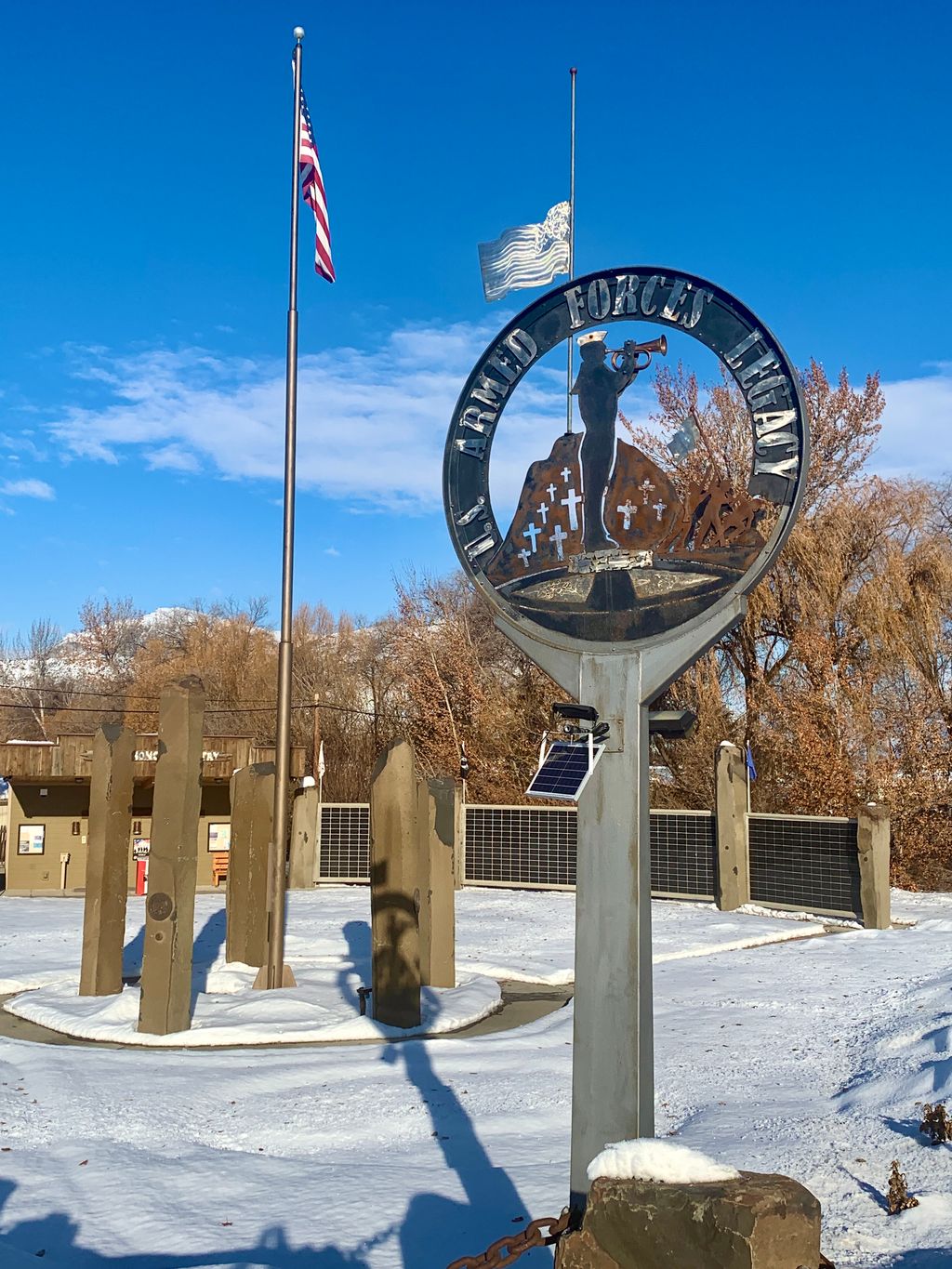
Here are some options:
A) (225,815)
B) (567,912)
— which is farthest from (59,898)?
(567,912)

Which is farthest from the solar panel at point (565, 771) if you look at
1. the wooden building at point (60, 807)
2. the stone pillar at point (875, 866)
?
the wooden building at point (60, 807)

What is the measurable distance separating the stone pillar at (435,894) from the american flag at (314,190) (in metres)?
6.18

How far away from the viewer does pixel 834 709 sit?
23188 millimetres

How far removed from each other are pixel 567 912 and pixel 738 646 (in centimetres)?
1051

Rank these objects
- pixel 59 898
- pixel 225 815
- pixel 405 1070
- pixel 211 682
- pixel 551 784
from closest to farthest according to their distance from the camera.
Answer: pixel 551 784 → pixel 405 1070 → pixel 59 898 → pixel 225 815 → pixel 211 682

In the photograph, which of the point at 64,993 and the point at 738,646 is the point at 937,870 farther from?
the point at 64,993

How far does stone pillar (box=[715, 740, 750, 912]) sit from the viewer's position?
1841cm

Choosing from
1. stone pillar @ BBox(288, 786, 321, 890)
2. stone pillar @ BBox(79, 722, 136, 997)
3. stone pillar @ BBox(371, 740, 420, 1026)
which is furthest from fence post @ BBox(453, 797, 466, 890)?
stone pillar @ BBox(371, 740, 420, 1026)

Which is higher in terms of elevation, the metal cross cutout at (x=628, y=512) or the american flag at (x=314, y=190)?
the american flag at (x=314, y=190)

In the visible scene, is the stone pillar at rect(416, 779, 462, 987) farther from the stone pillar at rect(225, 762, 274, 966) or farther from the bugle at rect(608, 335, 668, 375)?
the bugle at rect(608, 335, 668, 375)

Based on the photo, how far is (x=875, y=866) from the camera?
1587cm

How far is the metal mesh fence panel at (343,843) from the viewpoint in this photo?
74.4 ft

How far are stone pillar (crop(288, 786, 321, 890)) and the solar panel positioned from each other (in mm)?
18100

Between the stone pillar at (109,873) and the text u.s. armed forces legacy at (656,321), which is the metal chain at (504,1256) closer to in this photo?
the text u.s. armed forces legacy at (656,321)
